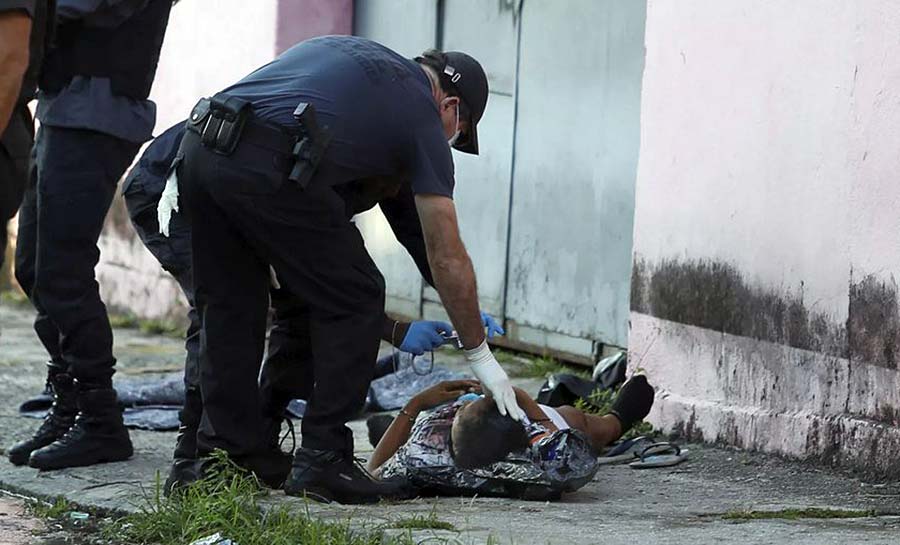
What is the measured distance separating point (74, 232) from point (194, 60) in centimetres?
364

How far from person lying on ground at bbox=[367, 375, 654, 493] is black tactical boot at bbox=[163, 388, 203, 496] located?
54 cm

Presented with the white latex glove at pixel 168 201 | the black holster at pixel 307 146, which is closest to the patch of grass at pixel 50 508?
the white latex glove at pixel 168 201

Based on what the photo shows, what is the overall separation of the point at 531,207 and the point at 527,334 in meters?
0.56

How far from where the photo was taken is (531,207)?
7457 millimetres

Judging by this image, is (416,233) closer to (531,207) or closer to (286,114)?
(286,114)

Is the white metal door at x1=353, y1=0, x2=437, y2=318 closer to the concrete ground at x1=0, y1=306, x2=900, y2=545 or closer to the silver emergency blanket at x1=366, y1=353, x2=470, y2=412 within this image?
the silver emergency blanket at x1=366, y1=353, x2=470, y2=412

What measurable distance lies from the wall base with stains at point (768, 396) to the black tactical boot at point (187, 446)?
72.9 inches

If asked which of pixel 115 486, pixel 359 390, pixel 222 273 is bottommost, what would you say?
pixel 115 486

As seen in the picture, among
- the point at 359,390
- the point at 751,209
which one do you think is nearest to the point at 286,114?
the point at 359,390

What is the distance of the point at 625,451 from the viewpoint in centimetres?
588

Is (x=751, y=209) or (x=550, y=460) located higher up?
(x=751, y=209)

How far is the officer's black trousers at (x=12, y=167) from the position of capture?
423 cm

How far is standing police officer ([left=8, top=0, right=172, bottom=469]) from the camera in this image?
17.9 feet

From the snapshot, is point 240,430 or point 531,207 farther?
point 531,207
